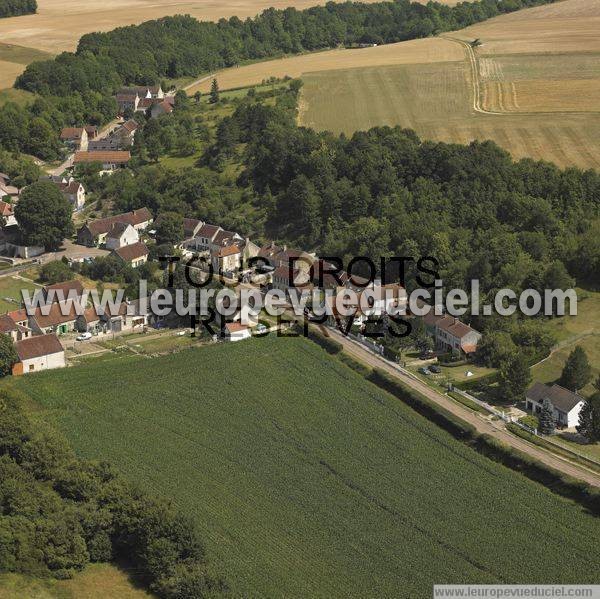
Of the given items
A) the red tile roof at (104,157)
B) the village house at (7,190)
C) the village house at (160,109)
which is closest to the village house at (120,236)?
the village house at (7,190)

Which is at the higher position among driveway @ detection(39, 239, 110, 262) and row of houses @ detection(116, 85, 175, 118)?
row of houses @ detection(116, 85, 175, 118)

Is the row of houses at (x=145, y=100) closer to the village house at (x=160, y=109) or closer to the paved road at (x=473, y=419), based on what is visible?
the village house at (x=160, y=109)

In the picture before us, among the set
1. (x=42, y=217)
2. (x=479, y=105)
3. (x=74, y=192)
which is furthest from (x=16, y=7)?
(x=42, y=217)

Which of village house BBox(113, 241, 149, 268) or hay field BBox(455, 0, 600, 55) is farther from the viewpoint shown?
hay field BBox(455, 0, 600, 55)

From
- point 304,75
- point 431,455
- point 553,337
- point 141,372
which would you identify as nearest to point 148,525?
point 431,455

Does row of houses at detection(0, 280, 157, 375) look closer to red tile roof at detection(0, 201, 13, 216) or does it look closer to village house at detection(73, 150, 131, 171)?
red tile roof at detection(0, 201, 13, 216)

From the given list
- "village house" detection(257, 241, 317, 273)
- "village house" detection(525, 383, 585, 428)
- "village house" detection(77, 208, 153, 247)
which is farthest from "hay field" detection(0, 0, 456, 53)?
"village house" detection(525, 383, 585, 428)

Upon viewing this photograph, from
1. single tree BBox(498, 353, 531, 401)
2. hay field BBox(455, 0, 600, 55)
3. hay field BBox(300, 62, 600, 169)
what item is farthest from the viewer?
hay field BBox(455, 0, 600, 55)
